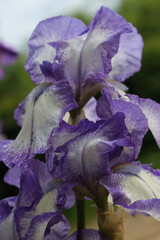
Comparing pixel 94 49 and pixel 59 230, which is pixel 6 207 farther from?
pixel 94 49

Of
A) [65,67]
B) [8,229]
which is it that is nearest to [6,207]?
[8,229]

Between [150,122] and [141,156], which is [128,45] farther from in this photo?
[141,156]

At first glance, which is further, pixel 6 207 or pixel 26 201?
pixel 6 207

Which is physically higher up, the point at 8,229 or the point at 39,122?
the point at 39,122

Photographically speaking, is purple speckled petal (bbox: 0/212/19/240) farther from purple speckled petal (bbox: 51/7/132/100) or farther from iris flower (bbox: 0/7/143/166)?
purple speckled petal (bbox: 51/7/132/100)

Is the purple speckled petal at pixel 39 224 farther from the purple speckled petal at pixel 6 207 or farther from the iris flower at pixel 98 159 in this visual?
the purple speckled petal at pixel 6 207
